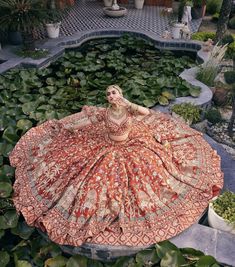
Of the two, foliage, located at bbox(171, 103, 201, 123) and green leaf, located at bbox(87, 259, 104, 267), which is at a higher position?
foliage, located at bbox(171, 103, 201, 123)

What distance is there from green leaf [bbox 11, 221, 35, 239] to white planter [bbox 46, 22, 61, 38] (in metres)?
7.49

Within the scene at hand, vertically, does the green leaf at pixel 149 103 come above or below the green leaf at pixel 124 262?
above

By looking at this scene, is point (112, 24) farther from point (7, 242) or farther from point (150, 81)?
point (7, 242)

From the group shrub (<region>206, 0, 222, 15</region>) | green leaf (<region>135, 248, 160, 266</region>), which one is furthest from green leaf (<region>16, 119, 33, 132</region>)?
shrub (<region>206, 0, 222, 15</region>)

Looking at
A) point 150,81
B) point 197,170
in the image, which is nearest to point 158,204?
point 197,170

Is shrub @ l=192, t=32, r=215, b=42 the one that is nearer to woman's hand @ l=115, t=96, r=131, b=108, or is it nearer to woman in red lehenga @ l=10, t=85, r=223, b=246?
woman in red lehenga @ l=10, t=85, r=223, b=246

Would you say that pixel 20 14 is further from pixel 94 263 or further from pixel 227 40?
pixel 94 263

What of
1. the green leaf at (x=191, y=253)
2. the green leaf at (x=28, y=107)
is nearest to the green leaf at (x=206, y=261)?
the green leaf at (x=191, y=253)

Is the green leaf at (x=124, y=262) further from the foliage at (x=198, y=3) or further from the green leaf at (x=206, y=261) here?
the foliage at (x=198, y=3)

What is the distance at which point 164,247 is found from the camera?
3.91 meters

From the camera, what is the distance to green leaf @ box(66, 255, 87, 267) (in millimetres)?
3965

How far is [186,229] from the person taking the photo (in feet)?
13.7

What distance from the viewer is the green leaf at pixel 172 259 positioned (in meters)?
3.79

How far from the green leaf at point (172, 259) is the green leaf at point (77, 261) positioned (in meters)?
0.91
